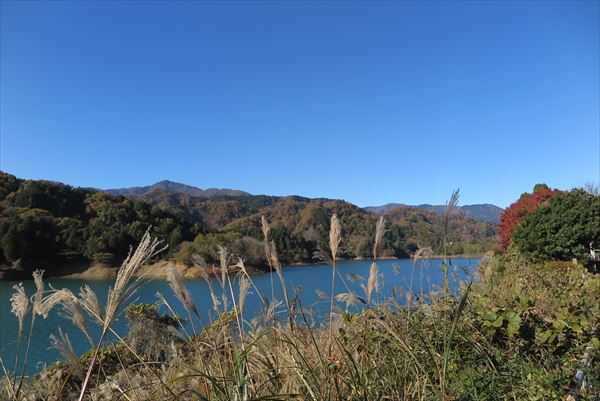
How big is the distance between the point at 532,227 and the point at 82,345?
13657mm

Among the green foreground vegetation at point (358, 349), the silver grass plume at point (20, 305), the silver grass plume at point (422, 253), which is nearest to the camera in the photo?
the green foreground vegetation at point (358, 349)

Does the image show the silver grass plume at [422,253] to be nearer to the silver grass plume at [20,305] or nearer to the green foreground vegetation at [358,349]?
the green foreground vegetation at [358,349]

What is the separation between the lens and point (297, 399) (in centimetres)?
143

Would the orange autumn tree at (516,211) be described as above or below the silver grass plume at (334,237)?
above

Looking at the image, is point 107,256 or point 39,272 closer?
point 39,272

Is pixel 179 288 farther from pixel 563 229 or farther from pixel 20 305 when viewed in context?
pixel 563 229

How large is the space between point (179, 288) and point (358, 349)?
1036 millimetres

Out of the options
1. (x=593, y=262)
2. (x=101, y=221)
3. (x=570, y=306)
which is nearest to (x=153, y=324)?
(x=570, y=306)

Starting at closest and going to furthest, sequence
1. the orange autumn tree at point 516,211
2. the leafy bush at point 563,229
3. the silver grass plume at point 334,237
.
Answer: the silver grass plume at point 334,237
the leafy bush at point 563,229
the orange autumn tree at point 516,211

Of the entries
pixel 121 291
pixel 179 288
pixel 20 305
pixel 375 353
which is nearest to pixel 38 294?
pixel 20 305

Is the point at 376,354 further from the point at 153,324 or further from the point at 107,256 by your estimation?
the point at 107,256

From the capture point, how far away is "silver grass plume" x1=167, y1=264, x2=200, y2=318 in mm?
1848

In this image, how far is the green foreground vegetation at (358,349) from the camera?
4.99 ft

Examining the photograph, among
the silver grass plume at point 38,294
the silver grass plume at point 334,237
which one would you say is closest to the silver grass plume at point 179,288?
the silver grass plume at point 38,294
